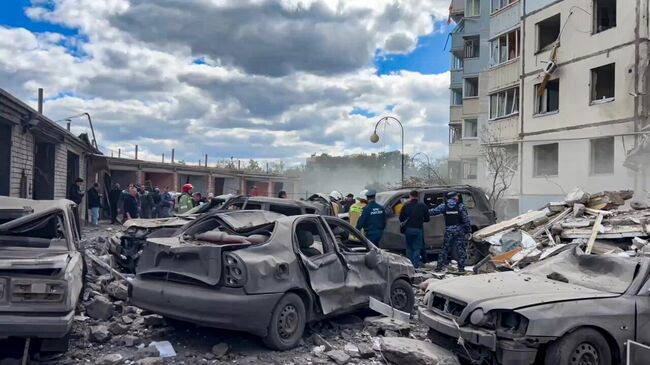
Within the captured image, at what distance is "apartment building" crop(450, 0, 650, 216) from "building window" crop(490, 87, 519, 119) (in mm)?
54

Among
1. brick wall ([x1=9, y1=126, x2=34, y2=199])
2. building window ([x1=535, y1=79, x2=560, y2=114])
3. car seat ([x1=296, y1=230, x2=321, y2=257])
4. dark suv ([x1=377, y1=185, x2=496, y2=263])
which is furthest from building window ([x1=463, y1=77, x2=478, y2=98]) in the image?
car seat ([x1=296, y1=230, x2=321, y2=257])

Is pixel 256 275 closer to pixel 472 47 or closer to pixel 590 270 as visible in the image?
pixel 590 270

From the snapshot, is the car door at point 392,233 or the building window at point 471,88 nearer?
the car door at point 392,233

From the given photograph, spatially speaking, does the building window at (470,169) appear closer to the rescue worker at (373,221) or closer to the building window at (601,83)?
the building window at (601,83)

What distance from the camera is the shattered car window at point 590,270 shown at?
17.9ft

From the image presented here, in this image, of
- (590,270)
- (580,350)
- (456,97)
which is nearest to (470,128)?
(456,97)

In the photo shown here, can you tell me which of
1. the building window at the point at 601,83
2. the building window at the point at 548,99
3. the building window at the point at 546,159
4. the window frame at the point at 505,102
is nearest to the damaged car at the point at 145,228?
the building window at the point at 601,83

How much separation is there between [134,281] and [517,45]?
75.8 feet

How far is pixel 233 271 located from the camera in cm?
548

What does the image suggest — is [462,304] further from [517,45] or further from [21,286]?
[517,45]

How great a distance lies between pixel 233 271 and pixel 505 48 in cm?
2385

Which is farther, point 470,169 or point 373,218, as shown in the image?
point 470,169

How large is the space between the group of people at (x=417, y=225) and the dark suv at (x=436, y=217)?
641mm

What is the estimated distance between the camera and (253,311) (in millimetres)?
5379
